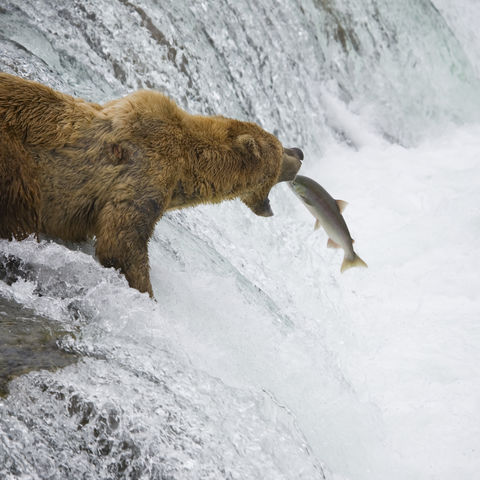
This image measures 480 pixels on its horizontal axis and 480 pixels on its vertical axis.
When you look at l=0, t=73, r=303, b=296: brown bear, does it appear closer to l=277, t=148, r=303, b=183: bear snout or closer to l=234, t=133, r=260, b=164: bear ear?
l=234, t=133, r=260, b=164: bear ear

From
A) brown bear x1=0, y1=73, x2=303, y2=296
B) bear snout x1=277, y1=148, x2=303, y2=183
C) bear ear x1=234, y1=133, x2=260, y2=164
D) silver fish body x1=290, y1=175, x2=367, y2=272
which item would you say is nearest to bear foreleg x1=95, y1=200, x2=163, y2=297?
brown bear x1=0, y1=73, x2=303, y2=296

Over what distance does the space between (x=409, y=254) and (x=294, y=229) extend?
1.22m

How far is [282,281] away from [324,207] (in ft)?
3.39

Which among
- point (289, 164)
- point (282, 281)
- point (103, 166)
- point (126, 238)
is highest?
point (289, 164)

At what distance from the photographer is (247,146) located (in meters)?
3.52

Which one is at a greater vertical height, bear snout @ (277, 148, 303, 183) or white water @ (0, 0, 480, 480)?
bear snout @ (277, 148, 303, 183)

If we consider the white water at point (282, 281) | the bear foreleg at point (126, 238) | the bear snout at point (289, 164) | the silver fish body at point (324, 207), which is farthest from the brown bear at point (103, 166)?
the silver fish body at point (324, 207)

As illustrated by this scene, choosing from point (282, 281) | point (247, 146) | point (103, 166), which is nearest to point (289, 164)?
point (247, 146)

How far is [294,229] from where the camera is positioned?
6.19 m

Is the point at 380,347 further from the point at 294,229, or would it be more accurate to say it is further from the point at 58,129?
the point at 58,129

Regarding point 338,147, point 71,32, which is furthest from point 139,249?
point 338,147

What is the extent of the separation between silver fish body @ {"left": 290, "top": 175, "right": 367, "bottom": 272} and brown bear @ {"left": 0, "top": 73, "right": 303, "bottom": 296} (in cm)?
80

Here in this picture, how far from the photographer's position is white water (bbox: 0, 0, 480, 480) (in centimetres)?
224

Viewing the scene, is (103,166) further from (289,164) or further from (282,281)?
(282,281)
